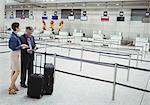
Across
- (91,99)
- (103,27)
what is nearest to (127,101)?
(91,99)

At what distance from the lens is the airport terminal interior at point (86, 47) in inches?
167

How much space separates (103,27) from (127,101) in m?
17.9

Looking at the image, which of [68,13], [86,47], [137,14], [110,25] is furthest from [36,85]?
[68,13]

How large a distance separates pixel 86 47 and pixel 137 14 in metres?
8.22

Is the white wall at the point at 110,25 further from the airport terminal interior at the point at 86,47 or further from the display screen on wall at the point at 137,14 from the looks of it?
the display screen on wall at the point at 137,14

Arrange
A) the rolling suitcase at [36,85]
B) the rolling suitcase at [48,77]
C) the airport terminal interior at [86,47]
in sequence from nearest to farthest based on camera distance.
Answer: the rolling suitcase at [36,85] < the rolling suitcase at [48,77] < the airport terminal interior at [86,47]

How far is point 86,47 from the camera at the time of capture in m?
14.9

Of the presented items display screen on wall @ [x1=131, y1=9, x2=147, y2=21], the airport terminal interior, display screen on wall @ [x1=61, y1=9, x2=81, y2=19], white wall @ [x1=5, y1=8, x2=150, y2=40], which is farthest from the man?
display screen on wall @ [x1=61, y1=9, x2=81, y2=19]

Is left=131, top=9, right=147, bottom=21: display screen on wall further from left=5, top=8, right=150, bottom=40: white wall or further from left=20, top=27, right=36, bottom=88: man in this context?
left=20, top=27, right=36, bottom=88: man

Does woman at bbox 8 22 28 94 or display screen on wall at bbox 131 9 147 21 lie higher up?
display screen on wall at bbox 131 9 147 21

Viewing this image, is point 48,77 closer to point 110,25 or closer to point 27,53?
point 27,53

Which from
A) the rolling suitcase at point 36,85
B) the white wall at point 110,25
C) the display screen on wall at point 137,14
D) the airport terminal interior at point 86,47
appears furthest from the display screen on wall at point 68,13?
the rolling suitcase at point 36,85

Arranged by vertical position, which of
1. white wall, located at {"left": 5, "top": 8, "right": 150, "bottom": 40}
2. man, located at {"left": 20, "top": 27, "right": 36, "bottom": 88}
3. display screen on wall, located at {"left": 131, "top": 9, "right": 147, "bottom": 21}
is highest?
display screen on wall, located at {"left": 131, "top": 9, "right": 147, "bottom": 21}

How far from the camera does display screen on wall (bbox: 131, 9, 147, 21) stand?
63.5ft
